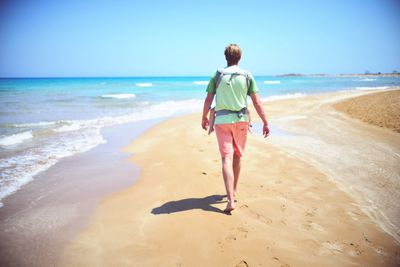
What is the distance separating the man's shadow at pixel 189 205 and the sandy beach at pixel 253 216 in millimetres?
13

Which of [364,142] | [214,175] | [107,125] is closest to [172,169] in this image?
[214,175]

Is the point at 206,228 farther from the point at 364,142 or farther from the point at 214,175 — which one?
the point at 364,142

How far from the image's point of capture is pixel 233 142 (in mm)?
3246

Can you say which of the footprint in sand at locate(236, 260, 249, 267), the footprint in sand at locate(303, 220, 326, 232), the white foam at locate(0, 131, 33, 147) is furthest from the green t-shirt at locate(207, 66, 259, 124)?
the white foam at locate(0, 131, 33, 147)

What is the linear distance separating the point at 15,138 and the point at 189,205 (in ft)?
20.9

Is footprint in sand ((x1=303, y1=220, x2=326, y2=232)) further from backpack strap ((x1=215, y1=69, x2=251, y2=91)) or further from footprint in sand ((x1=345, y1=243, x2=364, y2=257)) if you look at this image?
backpack strap ((x1=215, y1=69, x2=251, y2=91))

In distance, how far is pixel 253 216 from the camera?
316 centimetres

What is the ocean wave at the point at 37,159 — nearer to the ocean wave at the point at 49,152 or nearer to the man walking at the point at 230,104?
the ocean wave at the point at 49,152

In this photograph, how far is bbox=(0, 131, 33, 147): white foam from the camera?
22.4ft

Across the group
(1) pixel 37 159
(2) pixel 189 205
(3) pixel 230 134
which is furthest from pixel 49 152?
(3) pixel 230 134

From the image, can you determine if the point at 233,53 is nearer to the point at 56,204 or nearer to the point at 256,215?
the point at 256,215

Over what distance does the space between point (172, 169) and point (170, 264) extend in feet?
8.42

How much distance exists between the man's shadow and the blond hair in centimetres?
184

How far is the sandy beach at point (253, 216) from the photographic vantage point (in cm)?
246
